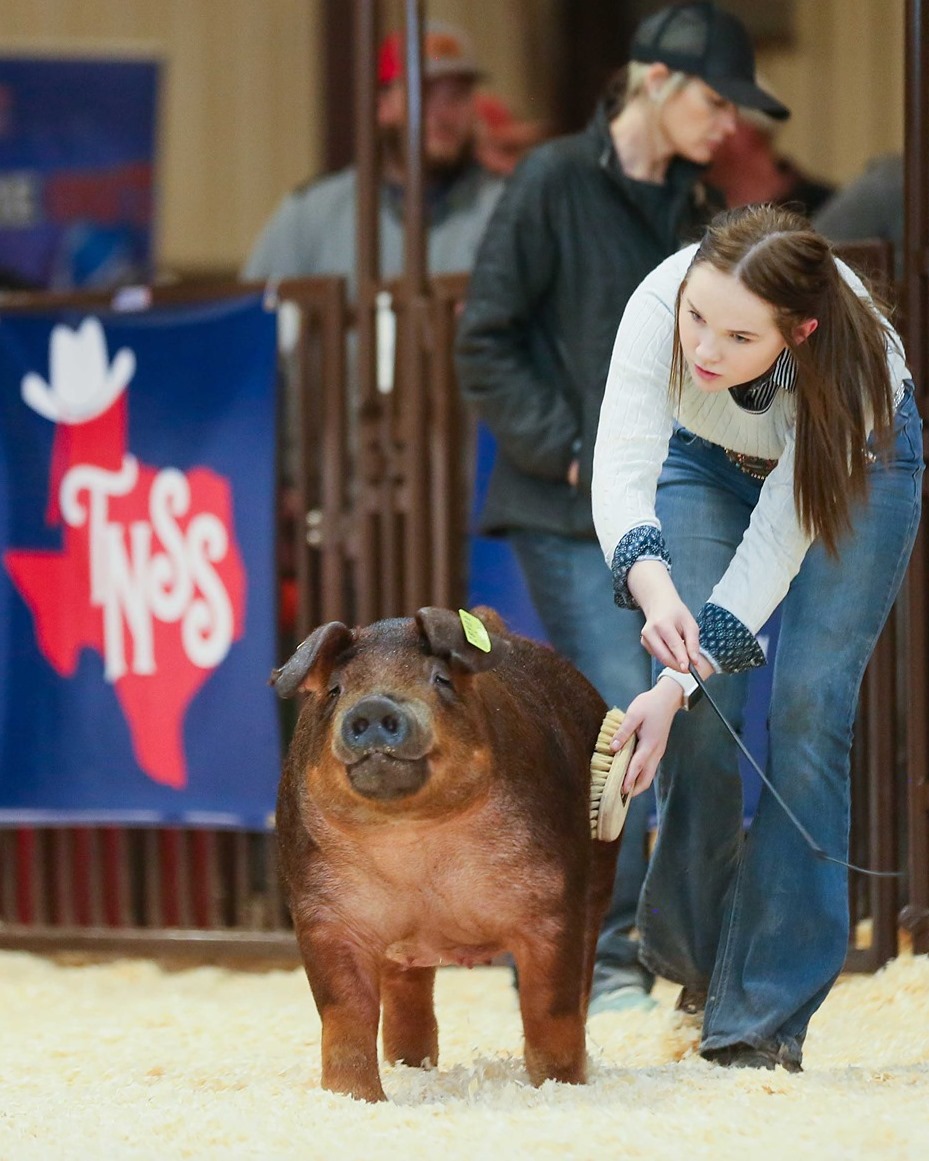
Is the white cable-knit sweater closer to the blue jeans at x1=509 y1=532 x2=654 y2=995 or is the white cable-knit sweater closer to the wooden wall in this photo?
the blue jeans at x1=509 y1=532 x2=654 y2=995

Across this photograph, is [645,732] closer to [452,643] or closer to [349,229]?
[452,643]

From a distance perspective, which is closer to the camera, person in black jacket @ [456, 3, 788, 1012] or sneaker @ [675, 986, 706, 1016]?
sneaker @ [675, 986, 706, 1016]

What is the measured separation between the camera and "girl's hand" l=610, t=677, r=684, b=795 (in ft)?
9.78

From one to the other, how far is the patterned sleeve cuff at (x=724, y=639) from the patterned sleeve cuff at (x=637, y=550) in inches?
5.3

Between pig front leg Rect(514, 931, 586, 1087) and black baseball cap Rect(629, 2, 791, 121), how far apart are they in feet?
6.83

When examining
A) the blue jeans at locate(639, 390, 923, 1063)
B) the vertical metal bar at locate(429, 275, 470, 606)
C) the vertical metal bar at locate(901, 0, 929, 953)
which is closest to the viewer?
the blue jeans at locate(639, 390, 923, 1063)

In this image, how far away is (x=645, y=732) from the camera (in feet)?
9.80

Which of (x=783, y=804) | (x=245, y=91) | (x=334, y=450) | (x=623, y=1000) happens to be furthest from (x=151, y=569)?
(x=245, y=91)

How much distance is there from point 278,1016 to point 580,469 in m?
1.45

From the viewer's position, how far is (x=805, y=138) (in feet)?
28.5

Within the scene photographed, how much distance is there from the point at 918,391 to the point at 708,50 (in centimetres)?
97

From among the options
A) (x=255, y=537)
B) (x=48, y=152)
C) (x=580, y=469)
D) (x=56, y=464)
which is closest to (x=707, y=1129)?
(x=580, y=469)

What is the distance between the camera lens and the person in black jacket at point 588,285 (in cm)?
411

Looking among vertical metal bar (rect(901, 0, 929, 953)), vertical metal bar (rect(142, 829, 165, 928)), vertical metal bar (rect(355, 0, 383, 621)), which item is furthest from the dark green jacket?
vertical metal bar (rect(142, 829, 165, 928))
